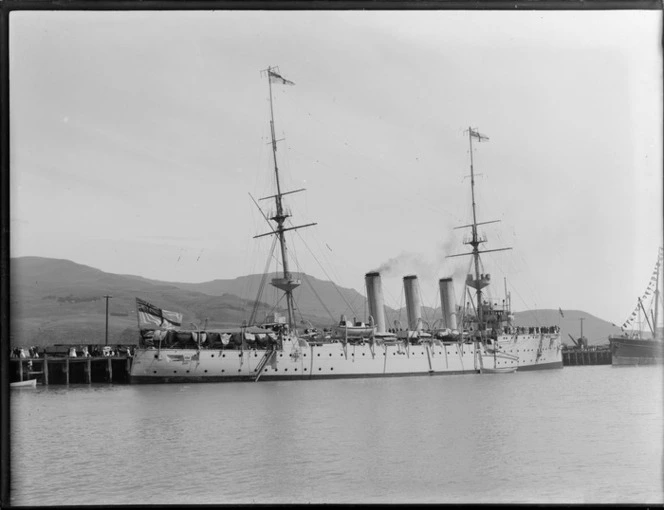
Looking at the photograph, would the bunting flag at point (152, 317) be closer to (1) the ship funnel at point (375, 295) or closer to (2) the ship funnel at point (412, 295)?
(1) the ship funnel at point (375, 295)

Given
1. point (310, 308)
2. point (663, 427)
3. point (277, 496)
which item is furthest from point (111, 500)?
point (310, 308)

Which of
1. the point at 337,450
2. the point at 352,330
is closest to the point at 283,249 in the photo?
the point at 352,330

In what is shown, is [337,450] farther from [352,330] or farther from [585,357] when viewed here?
[585,357]

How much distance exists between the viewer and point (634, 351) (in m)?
74.4

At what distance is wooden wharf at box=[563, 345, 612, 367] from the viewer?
92006mm

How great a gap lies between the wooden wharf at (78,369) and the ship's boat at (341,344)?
213 inches

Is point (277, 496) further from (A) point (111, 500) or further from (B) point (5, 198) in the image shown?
(B) point (5, 198)

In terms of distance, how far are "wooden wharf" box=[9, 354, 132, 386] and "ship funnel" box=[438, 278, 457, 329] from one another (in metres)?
24.7

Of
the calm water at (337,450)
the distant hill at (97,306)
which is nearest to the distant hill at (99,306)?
the distant hill at (97,306)

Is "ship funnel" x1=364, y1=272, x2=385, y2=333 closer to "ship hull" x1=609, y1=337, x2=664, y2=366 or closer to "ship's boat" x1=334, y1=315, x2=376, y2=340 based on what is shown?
"ship's boat" x1=334, y1=315, x2=376, y2=340

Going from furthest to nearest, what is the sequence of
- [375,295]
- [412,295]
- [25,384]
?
[412,295], [375,295], [25,384]

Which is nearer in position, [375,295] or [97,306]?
[375,295]

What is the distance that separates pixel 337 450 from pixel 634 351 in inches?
2529

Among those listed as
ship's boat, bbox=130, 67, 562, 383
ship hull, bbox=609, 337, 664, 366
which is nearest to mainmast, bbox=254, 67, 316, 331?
ship's boat, bbox=130, 67, 562, 383
